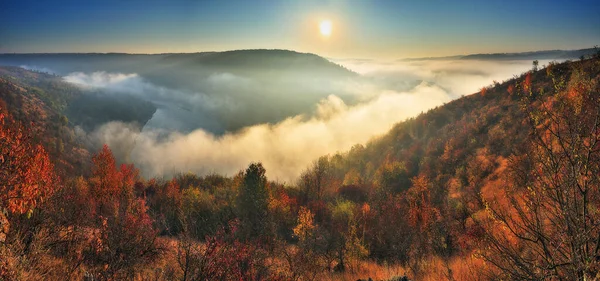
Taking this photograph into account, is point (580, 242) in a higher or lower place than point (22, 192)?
higher

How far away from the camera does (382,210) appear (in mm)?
43250

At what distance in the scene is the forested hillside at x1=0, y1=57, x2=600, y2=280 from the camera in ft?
22.6

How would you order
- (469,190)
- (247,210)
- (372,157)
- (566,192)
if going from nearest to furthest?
1. (566,192)
2. (469,190)
3. (247,210)
4. (372,157)

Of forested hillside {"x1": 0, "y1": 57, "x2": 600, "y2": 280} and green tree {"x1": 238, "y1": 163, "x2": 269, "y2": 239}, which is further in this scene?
green tree {"x1": 238, "y1": 163, "x2": 269, "y2": 239}

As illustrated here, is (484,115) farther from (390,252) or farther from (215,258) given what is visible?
(215,258)

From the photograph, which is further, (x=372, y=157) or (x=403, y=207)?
(x=372, y=157)

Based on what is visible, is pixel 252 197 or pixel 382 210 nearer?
pixel 252 197

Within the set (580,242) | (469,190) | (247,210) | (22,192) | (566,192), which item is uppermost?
(566,192)

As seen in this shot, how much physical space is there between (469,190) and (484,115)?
81.3 feet

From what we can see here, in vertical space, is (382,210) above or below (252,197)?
below

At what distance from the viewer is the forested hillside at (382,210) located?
690 centimetres

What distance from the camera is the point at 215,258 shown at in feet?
42.6

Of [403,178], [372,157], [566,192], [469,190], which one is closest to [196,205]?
[403,178]

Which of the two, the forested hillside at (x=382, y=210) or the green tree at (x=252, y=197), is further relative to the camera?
the green tree at (x=252, y=197)
